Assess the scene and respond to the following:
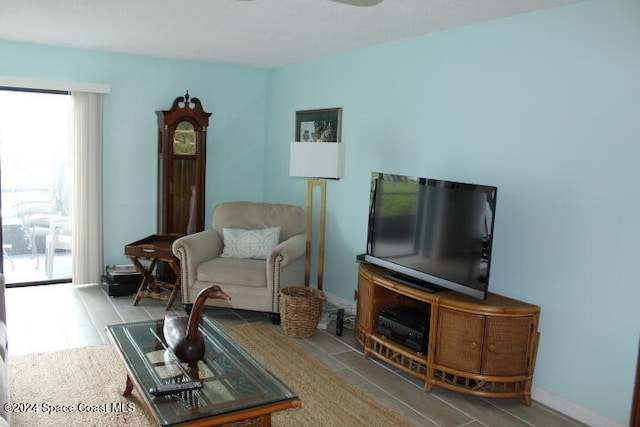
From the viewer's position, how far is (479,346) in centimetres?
298

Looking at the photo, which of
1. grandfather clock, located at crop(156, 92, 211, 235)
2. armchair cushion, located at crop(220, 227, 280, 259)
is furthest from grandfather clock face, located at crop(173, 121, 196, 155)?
armchair cushion, located at crop(220, 227, 280, 259)

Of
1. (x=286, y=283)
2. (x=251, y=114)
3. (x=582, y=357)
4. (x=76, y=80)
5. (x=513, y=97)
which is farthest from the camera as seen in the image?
(x=251, y=114)

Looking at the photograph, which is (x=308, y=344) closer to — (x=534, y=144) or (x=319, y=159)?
(x=319, y=159)

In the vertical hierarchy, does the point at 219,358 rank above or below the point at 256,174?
below

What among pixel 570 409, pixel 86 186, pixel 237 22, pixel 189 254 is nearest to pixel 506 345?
pixel 570 409

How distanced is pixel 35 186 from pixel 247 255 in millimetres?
2230

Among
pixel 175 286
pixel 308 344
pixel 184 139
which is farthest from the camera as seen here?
pixel 184 139

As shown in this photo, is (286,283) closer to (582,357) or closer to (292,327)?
(292,327)

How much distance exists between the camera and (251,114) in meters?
5.92

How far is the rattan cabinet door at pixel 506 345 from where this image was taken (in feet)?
9.69

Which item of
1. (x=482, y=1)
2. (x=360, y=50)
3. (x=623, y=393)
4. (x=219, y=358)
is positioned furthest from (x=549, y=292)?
(x=360, y=50)

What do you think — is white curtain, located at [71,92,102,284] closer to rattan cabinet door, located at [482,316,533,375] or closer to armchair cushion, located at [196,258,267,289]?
armchair cushion, located at [196,258,267,289]

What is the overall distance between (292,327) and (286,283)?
17.2 inches

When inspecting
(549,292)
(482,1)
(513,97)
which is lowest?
(549,292)
